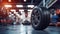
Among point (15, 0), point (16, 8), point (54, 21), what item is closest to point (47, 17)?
point (54, 21)

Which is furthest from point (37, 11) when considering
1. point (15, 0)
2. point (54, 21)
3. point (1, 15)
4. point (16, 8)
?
point (16, 8)

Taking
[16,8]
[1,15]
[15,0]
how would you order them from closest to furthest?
[1,15]
[15,0]
[16,8]

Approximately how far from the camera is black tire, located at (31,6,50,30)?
8.10 ft

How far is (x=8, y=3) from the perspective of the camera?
10180 mm

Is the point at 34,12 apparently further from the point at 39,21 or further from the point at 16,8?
the point at 16,8

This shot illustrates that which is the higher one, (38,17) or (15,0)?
(15,0)

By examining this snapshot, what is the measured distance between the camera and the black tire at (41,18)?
247 centimetres

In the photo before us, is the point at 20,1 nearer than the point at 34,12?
No

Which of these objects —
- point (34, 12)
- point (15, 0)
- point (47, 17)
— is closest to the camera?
point (47, 17)

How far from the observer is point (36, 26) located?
2578mm

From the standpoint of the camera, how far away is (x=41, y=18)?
2.46 m

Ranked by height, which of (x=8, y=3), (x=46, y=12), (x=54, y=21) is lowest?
(x=54, y=21)

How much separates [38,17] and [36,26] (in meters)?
0.15

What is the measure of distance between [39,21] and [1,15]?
156 inches
